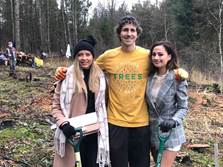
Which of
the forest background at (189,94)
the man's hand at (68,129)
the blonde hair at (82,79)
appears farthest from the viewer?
the forest background at (189,94)

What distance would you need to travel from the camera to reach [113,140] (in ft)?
13.8

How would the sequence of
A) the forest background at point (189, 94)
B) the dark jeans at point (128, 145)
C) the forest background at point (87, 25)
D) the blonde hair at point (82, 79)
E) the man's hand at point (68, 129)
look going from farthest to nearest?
the forest background at point (87, 25), the forest background at point (189, 94), the dark jeans at point (128, 145), the blonde hair at point (82, 79), the man's hand at point (68, 129)

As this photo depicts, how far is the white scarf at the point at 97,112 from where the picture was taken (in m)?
4.05

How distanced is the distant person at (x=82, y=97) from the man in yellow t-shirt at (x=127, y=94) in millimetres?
115

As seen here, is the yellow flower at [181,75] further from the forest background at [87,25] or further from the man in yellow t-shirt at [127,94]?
the forest background at [87,25]

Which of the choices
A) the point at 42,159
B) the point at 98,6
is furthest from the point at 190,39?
the point at 42,159

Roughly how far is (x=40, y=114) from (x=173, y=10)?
28195mm

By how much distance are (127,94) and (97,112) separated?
31cm

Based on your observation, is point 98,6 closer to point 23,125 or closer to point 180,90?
point 23,125

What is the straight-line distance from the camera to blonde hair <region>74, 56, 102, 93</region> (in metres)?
4.04

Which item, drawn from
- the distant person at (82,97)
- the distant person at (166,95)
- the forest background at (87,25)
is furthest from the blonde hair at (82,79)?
the forest background at (87,25)

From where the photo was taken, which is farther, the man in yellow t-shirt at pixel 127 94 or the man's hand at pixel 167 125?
the man in yellow t-shirt at pixel 127 94

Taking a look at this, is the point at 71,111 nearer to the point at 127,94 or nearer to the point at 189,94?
the point at 127,94

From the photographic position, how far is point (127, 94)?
411 centimetres
